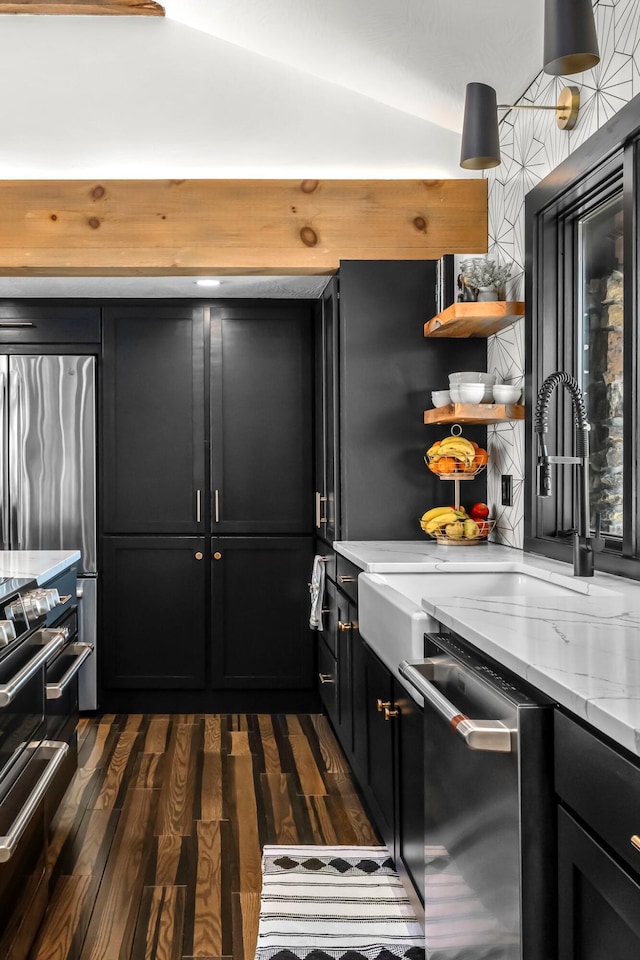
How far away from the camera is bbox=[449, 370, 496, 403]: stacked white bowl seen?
2.88 metres

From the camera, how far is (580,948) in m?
0.97

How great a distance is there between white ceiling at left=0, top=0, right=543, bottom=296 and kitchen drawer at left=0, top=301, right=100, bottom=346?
0.78 metres

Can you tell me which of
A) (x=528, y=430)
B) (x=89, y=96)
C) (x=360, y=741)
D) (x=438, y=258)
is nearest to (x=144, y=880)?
(x=360, y=741)

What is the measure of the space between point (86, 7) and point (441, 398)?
1.95m

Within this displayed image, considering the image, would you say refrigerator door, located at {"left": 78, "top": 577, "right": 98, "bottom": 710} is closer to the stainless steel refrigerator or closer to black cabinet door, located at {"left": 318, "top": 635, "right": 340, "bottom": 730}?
the stainless steel refrigerator

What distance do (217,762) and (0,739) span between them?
5.64 ft

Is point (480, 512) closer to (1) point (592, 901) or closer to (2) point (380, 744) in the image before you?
(2) point (380, 744)

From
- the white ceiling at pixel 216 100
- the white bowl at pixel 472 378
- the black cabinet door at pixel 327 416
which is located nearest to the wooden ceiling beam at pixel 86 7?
the white ceiling at pixel 216 100

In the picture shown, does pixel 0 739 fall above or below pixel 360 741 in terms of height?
above

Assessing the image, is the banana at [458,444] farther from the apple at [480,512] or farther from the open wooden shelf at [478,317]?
the open wooden shelf at [478,317]

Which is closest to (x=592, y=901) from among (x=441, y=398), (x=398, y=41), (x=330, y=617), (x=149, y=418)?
(x=441, y=398)

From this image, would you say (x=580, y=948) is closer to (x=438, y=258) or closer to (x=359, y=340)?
(x=359, y=340)

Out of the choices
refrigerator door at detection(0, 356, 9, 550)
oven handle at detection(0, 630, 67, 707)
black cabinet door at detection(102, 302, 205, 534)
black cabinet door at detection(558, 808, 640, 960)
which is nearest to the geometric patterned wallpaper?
black cabinet door at detection(102, 302, 205, 534)

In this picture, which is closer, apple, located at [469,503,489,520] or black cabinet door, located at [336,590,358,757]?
black cabinet door, located at [336,590,358,757]
